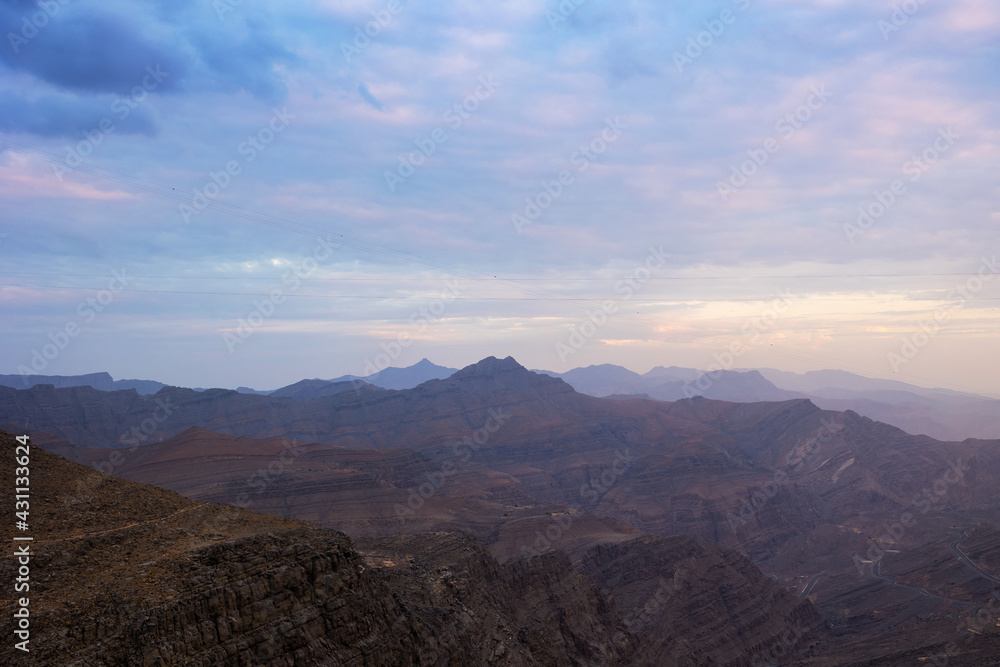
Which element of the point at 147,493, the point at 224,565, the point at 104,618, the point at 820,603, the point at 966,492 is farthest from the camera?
the point at 966,492

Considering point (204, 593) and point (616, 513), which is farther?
point (616, 513)

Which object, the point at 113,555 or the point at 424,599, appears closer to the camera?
the point at 113,555

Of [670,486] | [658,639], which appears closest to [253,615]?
[658,639]

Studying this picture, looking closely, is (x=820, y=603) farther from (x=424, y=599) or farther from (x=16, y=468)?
(x=16, y=468)

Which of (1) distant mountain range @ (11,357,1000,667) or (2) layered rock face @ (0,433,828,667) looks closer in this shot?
(2) layered rock face @ (0,433,828,667)

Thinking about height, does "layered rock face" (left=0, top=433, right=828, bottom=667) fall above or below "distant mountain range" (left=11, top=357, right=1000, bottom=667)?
above

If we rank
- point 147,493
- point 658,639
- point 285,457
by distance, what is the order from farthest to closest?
point 285,457 < point 658,639 < point 147,493

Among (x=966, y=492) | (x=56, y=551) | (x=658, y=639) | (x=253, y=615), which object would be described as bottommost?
(x=966, y=492)

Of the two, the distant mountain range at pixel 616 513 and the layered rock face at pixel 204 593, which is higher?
the layered rock face at pixel 204 593

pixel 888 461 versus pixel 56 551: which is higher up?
pixel 56 551

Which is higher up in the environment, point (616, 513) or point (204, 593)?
point (204, 593)

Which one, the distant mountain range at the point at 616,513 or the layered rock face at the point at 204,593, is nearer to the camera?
the layered rock face at the point at 204,593
